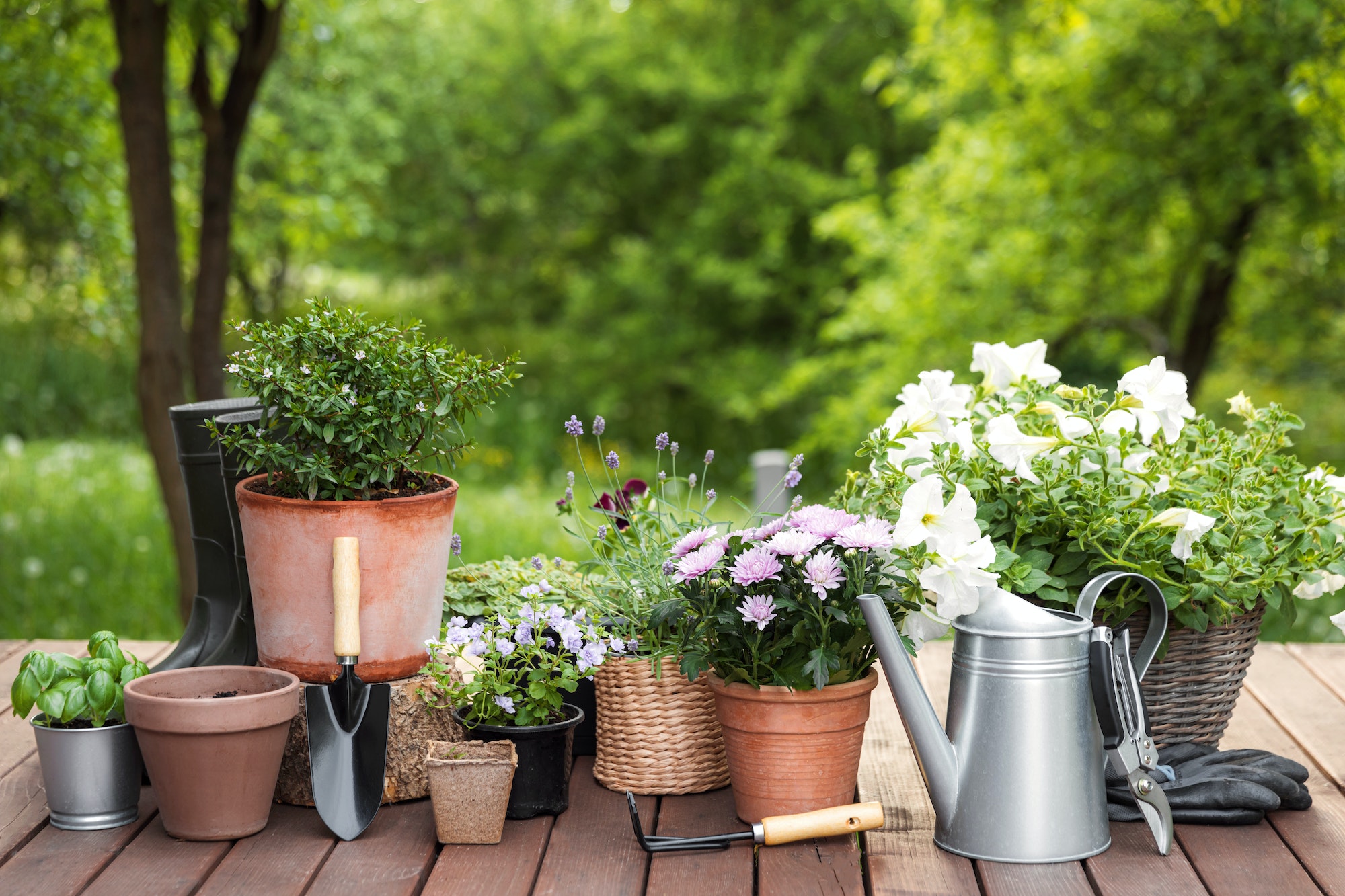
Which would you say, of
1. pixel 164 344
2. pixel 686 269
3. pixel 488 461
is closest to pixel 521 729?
pixel 164 344

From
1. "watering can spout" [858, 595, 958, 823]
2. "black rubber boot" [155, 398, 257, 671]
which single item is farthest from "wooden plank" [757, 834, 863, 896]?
"black rubber boot" [155, 398, 257, 671]

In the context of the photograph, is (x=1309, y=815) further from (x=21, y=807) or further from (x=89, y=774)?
(x=21, y=807)

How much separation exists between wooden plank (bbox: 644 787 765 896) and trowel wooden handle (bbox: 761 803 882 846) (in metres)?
0.05

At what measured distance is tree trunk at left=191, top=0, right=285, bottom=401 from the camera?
123 inches

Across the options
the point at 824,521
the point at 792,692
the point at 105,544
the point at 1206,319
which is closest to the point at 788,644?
the point at 792,692

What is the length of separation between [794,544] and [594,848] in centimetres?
50

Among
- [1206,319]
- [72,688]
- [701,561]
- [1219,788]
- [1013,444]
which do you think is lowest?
[1219,788]

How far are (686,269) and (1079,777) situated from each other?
25.2 feet

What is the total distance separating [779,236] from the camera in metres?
8.31

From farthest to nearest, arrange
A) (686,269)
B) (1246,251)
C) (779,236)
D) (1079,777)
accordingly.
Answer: (686,269)
(779,236)
(1246,251)
(1079,777)

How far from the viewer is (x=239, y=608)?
194 centimetres

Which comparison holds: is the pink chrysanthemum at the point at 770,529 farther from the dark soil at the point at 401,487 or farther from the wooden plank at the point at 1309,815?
the wooden plank at the point at 1309,815

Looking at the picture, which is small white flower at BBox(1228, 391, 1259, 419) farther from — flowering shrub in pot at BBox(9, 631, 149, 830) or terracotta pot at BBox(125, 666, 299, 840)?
flowering shrub in pot at BBox(9, 631, 149, 830)

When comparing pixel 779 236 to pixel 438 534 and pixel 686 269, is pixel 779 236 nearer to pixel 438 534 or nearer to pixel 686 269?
pixel 686 269
